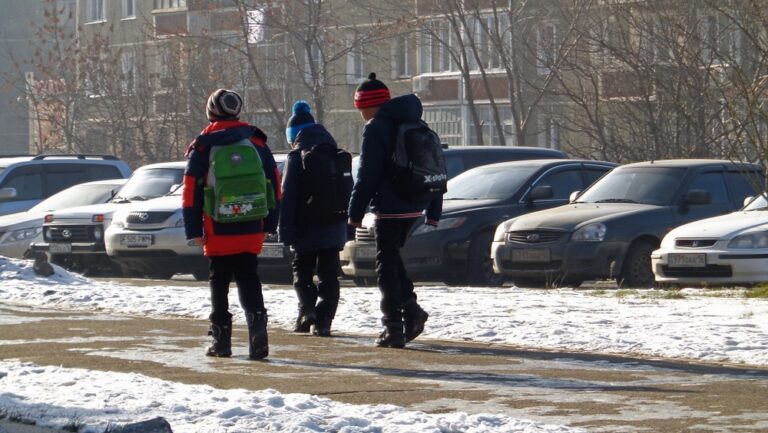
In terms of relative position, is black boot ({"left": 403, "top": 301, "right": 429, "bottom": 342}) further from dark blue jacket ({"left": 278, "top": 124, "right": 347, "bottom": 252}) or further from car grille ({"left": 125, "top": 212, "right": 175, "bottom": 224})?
car grille ({"left": 125, "top": 212, "right": 175, "bottom": 224})

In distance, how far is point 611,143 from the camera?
30047 millimetres

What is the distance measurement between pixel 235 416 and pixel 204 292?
8210mm

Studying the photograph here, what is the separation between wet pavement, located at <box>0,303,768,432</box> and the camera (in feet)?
26.0

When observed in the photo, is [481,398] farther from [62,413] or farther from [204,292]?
[204,292]

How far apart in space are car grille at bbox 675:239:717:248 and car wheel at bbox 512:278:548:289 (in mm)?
1636

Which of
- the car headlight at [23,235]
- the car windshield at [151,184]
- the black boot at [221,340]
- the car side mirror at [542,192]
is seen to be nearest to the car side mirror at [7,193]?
the car headlight at [23,235]

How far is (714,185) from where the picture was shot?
18734 millimetres

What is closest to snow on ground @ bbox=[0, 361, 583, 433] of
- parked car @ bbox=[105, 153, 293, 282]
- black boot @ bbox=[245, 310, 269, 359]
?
black boot @ bbox=[245, 310, 269, 359]

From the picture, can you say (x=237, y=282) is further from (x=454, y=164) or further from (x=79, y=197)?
(x=79, y=197)

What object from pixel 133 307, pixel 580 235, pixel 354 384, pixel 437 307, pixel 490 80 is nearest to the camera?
pixel 354 384

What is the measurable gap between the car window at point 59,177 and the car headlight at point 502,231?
10350 millimetres

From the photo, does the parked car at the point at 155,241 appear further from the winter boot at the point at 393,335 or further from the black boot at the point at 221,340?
the black boot at the point at 221,340

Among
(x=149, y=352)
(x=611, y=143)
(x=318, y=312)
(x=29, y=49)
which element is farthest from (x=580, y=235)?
(x=29, y=49)

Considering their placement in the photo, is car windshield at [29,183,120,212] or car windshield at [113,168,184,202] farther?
car windshield at [29,183,120,212]
